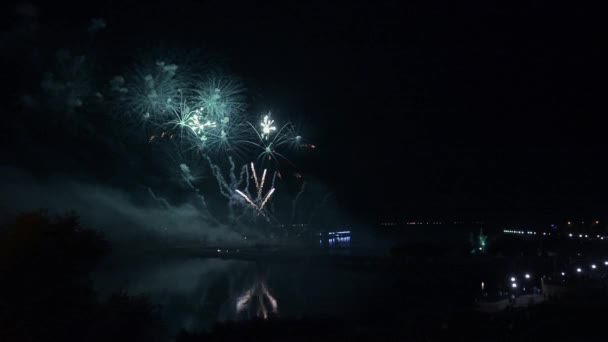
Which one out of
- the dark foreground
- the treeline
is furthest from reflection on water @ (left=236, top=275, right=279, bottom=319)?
the treeline

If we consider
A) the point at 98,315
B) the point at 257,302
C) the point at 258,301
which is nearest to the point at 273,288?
the point at 258,301

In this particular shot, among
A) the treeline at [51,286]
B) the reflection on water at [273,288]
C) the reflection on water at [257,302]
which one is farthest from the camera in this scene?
the reflection on water at [257,302]

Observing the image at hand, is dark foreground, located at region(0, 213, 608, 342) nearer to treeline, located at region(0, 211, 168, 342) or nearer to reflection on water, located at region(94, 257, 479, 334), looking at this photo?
treeline, located at region(0, 211, 168, 342)

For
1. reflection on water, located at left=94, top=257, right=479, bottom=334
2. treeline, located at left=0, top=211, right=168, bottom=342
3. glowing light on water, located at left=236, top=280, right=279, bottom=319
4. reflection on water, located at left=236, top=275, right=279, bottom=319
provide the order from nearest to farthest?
treeline, located at left=0, top=211, right=168, bottom=342 < reflection on water, located at left=94, top=257, right=479, bottom=334 < reflection on water, located at left=236, top=275, right=279, bottom=319 < glowing light on water, located at left=236, top=280, right=279, bottom=319

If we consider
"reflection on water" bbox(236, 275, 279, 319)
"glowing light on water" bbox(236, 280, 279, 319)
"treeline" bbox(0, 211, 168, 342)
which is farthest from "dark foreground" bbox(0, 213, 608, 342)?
"glowing light on water" bbox(236, 280, 279, 319)

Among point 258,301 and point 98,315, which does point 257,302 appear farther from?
point 98,315

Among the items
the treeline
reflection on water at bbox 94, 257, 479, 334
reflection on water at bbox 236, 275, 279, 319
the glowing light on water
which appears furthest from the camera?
the glowing light on water

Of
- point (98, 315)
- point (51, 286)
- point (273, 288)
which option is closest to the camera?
point (51, 286)

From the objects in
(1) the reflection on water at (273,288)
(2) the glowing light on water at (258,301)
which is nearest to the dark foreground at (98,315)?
(1) the reflection on water at (273,288)

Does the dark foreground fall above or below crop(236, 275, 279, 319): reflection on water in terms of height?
above

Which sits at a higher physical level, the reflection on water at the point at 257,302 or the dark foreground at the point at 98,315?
the dark foreground at the point at 98,315

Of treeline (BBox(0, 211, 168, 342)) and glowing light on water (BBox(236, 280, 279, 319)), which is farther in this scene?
glowing light on water (BBox(236, 280, 279, 319))

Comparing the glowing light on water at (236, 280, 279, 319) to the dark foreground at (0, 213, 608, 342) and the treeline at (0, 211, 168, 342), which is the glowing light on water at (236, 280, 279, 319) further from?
the treeline at (0, 211, 168, 342)

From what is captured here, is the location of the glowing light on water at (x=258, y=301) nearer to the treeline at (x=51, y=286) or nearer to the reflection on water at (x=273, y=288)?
the reflection on water at (x=273, y=288)
